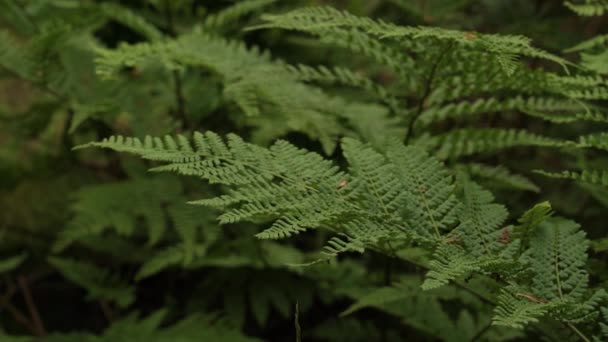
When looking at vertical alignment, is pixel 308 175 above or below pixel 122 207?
above

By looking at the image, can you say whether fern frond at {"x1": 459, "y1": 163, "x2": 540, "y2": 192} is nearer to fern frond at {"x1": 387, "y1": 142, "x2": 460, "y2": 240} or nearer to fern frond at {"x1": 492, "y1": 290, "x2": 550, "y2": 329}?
fern frond at {"x1": 387, "y1": 142, "x2": 460, "y2": 240}

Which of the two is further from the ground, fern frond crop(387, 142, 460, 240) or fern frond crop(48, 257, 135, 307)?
fern frond crop(387, 142, 460, 240)

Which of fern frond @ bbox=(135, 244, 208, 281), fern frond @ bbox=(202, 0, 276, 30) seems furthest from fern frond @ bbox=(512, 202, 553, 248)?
fern frond @ bbox=(202, 0, 276, 30)

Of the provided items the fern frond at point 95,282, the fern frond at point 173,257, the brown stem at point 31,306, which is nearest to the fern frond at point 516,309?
the fern frond at point 173,257

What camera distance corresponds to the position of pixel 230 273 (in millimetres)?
2361

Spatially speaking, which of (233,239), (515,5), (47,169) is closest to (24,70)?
(47,169)

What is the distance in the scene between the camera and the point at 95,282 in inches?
92.0

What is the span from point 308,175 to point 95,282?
1.40 metres

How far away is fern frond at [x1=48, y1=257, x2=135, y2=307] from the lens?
2268 millimetres

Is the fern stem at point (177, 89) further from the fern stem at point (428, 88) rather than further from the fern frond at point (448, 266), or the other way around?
the fern frond at point (448, 266)

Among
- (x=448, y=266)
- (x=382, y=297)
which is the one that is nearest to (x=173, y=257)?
(x=382, y=297)

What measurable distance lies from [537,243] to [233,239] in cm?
130

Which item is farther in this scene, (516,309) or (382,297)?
(382,297)

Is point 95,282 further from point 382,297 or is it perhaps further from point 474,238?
point 474,238
